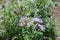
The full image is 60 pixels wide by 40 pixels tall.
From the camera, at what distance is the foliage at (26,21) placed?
324 centimetres

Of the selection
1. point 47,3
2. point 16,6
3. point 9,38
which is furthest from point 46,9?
point 9,38

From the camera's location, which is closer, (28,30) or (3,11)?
(28,30)

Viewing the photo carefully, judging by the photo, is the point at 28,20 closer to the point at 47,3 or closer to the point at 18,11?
the point at 18,11

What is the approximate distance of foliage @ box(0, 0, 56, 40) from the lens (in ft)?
10.6

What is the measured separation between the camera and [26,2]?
12.0 feet

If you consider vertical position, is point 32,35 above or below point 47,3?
below

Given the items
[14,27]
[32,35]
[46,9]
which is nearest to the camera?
[32,35]

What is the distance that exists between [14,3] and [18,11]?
205 mm

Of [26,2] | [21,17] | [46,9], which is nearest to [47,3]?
[46,9]

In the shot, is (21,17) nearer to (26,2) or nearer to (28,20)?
(28,20)

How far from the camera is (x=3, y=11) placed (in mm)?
3523

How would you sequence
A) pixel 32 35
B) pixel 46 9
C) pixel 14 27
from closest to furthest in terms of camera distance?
pixel 32 35 < pixel 14 27 < pixel 46 9

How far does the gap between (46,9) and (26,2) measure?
1.16ft

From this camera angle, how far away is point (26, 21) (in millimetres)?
3266
